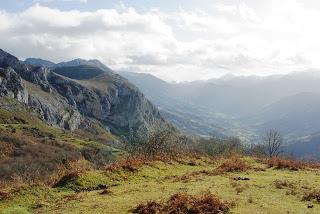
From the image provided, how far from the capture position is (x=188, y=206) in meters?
20.9

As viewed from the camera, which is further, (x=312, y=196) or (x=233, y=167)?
(x=233, y=167)

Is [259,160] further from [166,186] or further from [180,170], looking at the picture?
[166,186]

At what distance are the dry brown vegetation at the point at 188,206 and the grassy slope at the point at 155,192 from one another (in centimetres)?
68

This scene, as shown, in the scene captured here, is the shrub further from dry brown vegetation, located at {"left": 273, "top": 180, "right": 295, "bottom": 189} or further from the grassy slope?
dry brown vegetation, located at {"left": 273, "top": 180, "right": 295, "bottom": 189}

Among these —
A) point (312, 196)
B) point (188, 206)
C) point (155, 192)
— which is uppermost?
point (312, 196)

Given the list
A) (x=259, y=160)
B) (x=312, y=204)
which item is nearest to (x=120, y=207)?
(x=312, y=204)

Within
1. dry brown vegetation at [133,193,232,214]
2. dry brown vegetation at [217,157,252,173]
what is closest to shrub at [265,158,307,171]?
dry brown vegetation at [217,157,252,173]

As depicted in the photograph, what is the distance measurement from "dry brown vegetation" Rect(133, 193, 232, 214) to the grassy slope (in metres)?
0.68

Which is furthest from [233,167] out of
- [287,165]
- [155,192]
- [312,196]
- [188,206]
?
[188,206]

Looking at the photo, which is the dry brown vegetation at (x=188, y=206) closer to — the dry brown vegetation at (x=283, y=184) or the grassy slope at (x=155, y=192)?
the grassy slope at (x=155, y=192)

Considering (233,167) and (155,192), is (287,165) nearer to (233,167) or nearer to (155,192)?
(233,167)

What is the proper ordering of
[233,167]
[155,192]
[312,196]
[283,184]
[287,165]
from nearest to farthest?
[312,196] → [155,192] → [283,184] → [233,167] → [287,165]

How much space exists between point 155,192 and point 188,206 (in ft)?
15.7

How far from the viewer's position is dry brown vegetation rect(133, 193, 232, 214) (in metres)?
20.5
